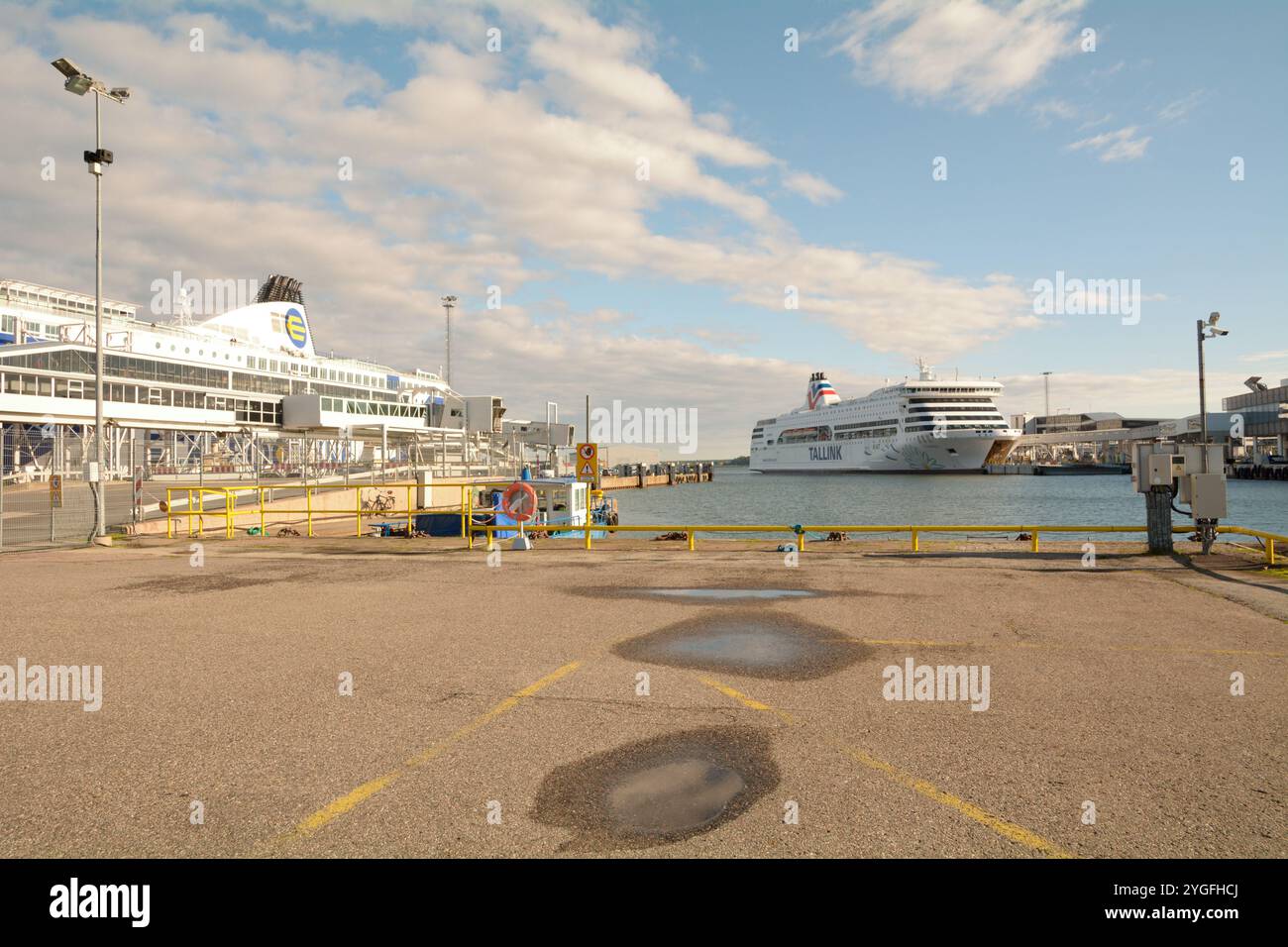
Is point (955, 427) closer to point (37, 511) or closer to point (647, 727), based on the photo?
point (37, 511)

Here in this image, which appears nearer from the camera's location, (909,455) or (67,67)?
(67,67)

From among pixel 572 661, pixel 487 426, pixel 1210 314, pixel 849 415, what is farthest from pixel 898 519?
pixel 849 415

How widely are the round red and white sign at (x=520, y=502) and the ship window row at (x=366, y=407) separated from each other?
49652 millimetres

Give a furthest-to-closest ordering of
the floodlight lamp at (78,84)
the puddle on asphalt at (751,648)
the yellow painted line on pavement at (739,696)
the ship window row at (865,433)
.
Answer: the ship window row at (865,433), the floodlight lamp at (78,84), the puddle on asphalt at (751,648), the yellow painted line on pavement at (739,696)

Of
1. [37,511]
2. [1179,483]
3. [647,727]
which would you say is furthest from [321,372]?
[647,727]

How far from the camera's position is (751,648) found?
8094mm

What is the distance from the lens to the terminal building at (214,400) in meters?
41.3

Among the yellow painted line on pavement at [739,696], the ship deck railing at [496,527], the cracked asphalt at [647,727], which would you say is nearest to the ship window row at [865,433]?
the ship deck railing at [496,527]

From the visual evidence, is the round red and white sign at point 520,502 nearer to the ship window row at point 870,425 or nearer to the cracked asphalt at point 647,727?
the cracked asphalt at point 647,727

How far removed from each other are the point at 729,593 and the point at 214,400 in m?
55.4

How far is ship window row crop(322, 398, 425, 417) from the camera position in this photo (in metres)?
63.0

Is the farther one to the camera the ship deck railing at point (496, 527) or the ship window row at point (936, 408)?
the ship window row at point (936, 408)

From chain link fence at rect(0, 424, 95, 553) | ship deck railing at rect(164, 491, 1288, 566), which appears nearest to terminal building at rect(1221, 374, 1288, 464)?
ship deck railing at rect(164, 491, 1288, 566)
